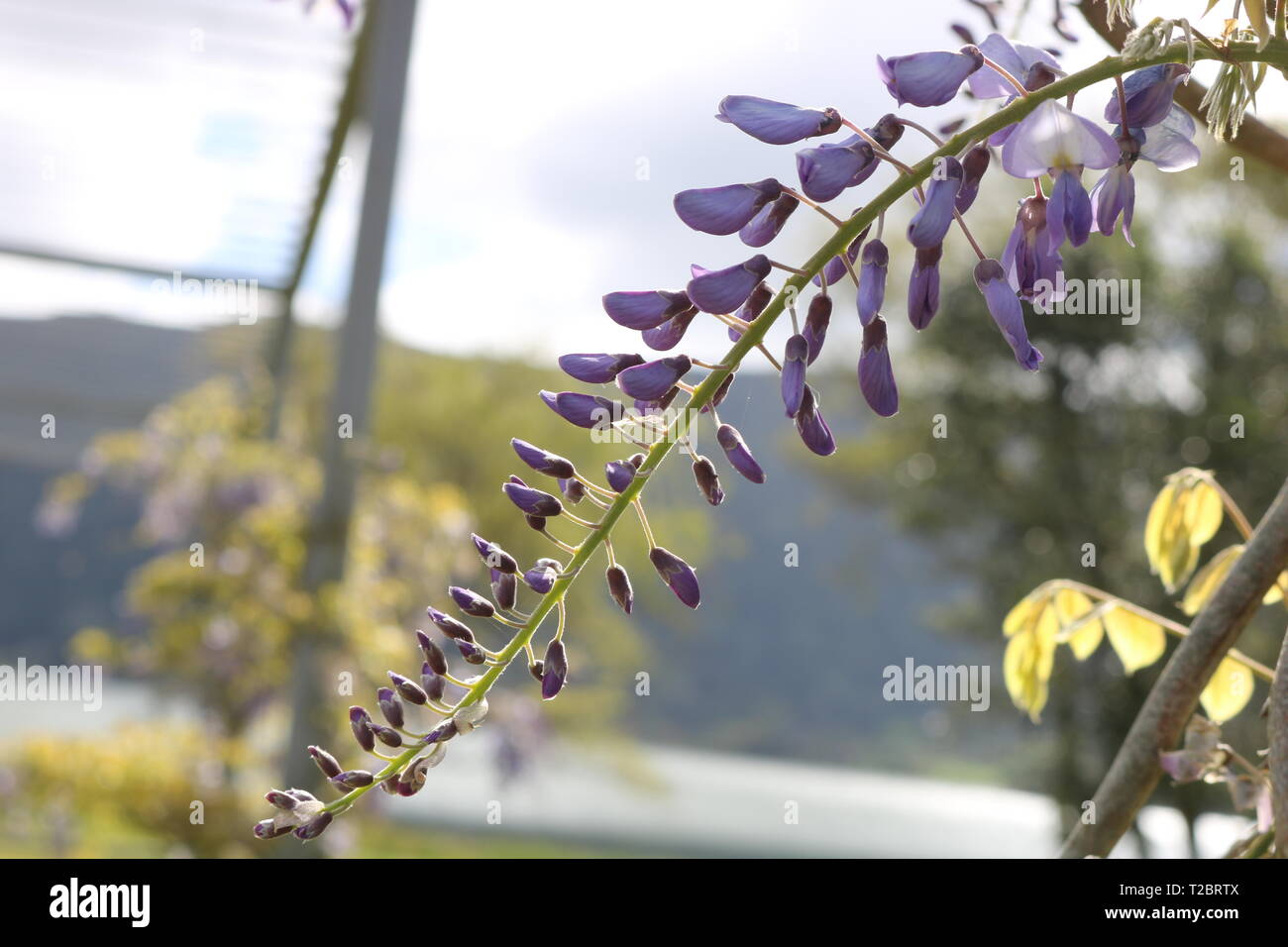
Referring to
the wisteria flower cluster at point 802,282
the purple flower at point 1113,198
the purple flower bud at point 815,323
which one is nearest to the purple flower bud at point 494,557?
the wisteria flower cluster at point 802,282

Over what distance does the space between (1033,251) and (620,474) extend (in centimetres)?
14

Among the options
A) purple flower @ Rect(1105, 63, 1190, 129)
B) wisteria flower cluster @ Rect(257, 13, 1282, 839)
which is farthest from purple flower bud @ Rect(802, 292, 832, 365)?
purple flower @ Rect(1105, 63, 1190, 129)

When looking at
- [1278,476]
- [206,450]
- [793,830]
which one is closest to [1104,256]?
[1278,476]

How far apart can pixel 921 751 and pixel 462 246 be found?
2736 cm

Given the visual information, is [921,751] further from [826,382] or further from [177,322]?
[177,322]

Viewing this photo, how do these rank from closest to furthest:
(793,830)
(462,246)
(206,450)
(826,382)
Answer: (206,450)
(826,382)
(462,246)
(793,830)

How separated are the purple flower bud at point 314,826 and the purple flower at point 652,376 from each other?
5.9 inches

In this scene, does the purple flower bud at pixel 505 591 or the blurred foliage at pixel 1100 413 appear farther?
the blurred foliage at pixel 1100 413

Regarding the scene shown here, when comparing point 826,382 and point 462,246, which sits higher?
point 462,246

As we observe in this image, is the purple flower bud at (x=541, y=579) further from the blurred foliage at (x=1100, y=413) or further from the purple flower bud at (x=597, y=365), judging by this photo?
the blurred foliage at (x=1100, y=413)

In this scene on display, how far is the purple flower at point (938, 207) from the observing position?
323 mm

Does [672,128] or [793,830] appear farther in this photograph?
[793,830]

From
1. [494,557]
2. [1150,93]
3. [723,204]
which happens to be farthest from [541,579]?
[1150,93]
